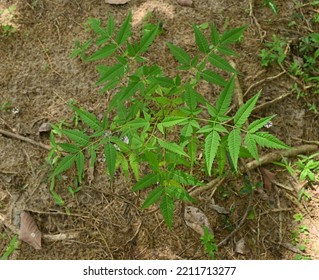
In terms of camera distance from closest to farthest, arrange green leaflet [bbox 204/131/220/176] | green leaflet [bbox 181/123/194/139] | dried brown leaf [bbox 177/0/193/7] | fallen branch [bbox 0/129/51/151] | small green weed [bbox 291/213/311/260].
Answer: green leaflet [bbox 204/131/220/176]
green leaflet [bbox 181/123/194/139]
small green weed [bbox 291/213/311/260]
fallen branch [bbox 0/129/51/151]
dried brown leaf [bbox 177/0/193/7]

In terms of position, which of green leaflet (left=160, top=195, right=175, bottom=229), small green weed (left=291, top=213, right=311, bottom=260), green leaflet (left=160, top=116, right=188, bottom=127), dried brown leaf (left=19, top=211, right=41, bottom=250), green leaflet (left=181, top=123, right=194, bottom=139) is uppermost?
green leaflet (left=160, top=116, right=188, bottom=127)

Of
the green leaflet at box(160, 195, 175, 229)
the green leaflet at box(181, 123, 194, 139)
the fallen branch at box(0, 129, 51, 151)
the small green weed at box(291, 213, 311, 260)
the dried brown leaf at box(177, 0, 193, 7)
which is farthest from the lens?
the dried brown leaf at box(177, 0, 193, 7)

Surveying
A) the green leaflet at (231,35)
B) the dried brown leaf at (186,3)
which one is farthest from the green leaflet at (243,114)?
the dried brown leaf at (186,3)

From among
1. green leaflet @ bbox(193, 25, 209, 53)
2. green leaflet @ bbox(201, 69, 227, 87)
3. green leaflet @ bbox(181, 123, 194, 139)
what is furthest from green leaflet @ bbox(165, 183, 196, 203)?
green leaflet @ bbox(193, 25, 209, 53)

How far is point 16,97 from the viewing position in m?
2.99

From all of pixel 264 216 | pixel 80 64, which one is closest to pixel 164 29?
pixel 80 64

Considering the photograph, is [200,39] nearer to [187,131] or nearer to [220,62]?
[220,62]

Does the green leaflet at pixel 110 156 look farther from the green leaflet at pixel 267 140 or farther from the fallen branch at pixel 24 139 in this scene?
the fallen branch at pixel 24 139

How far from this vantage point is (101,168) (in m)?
2.70

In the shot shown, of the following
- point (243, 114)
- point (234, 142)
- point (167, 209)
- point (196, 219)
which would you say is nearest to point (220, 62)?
point (243, 114)

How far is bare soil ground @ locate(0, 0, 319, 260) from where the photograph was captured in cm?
255

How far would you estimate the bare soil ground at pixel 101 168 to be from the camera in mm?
2549

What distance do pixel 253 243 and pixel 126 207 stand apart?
2.84 ft

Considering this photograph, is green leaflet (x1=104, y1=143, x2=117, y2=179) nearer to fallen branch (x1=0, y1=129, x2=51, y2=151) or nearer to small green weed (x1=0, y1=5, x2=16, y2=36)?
fallen branch (x1=0, y1=129, x2=51, y2=151)
